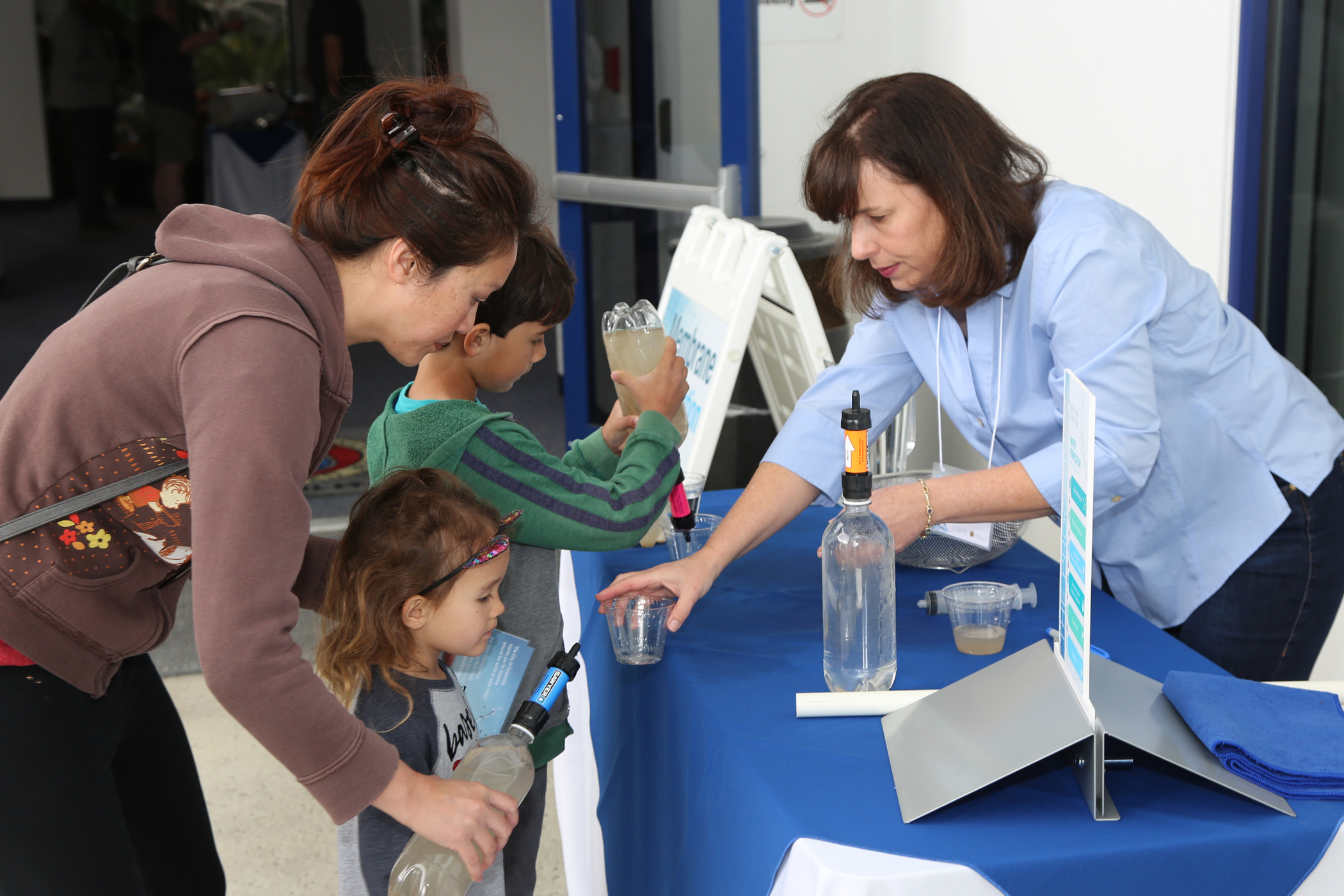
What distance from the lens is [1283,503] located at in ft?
4.79

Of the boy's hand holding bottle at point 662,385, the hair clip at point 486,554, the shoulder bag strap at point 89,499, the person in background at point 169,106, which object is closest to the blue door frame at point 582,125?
the boy's hand holding bottle at point 662,385

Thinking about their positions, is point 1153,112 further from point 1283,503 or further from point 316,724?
point 316,724

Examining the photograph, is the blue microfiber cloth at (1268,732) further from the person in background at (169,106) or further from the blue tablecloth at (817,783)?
the person in background at (169,106)

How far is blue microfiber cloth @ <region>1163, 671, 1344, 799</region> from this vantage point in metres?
0.96

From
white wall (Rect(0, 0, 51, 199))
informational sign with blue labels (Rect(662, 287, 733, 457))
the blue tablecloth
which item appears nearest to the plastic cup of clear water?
the blue tablecloth

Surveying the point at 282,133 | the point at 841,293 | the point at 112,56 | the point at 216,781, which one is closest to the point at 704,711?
the point at 841,293

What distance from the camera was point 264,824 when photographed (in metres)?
2.50

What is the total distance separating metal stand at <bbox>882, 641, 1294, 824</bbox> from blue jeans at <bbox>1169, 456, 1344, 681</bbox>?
1.62 feet

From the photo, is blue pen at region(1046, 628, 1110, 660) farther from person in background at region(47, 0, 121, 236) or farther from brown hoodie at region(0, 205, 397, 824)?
person in background at region(47, 0, 121, 236)

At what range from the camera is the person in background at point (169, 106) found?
10.2 meters

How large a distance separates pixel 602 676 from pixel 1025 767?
76 cm

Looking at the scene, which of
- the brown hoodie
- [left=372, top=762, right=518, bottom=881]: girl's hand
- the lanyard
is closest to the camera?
the brown hoodie

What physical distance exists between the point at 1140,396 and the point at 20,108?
11.9 metres

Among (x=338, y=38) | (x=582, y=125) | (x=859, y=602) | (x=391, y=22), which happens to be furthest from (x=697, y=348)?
(x=391, y=22)
